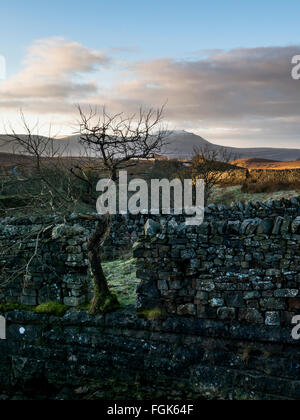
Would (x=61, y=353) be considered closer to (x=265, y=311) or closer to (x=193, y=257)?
(x=193, y=257)

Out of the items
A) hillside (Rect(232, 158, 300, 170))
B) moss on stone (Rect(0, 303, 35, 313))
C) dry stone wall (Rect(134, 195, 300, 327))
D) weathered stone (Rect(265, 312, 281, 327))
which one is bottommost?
moss on stone (Rect(0, 303, 35, 313))

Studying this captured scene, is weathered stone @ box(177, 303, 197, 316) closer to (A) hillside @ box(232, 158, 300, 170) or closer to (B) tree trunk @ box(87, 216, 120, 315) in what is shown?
(B) tree trunk @ box(87, 216, 120, 315)

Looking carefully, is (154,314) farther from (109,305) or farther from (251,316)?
(251,316)

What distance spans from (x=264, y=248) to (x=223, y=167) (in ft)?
76.1

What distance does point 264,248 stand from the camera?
642 cm

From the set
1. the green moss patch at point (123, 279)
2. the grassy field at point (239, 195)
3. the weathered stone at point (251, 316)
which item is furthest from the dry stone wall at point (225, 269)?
the grassy field at point (239, 195)

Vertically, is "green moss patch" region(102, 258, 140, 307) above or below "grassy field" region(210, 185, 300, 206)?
below

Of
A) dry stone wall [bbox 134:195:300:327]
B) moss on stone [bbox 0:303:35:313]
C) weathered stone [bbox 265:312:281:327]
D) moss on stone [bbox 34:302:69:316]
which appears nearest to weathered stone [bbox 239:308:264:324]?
dry stone wall [bbox 134:195:300:327]

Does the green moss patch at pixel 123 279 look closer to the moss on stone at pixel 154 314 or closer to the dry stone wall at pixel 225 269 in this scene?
the moss on stone at pixel 154 314

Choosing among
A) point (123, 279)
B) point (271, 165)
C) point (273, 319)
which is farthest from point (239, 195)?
point (271, 165)

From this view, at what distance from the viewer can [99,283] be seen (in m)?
7.72

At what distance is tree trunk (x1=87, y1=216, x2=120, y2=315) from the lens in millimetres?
7496

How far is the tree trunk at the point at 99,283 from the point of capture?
24.6 feet
